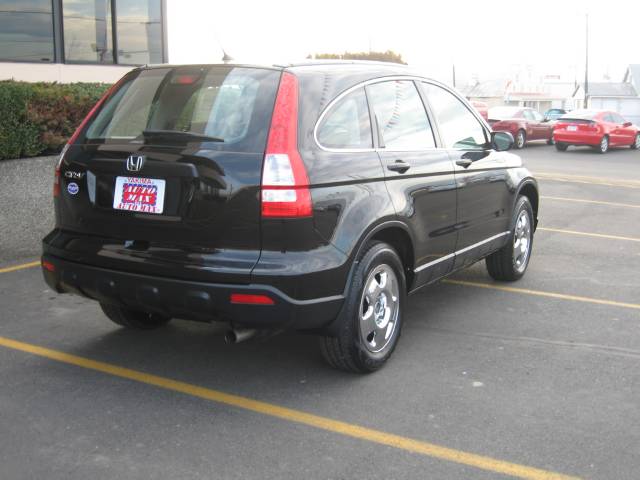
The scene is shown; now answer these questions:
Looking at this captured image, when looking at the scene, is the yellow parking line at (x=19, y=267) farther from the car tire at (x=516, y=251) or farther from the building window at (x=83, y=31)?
the building window at (x=83, y=31)

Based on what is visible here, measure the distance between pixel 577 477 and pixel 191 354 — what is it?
252cm

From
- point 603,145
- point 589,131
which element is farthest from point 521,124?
point 603,145

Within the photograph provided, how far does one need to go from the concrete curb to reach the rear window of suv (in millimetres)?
3422

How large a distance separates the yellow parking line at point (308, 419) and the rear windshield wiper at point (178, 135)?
1405 millimetres

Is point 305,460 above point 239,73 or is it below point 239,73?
below

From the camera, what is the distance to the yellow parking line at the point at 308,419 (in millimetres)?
3574

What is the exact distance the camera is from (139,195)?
4.30 metres

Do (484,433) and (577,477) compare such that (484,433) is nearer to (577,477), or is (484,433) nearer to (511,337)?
(577,477)

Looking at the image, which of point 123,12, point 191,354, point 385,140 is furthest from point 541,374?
point 123,12

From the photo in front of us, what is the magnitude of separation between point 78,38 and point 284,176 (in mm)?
10488

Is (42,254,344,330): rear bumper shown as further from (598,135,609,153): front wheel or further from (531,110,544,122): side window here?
(531,110,544,122): side window

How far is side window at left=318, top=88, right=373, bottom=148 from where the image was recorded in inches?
174

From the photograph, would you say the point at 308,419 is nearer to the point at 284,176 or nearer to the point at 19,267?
the point at 284,176

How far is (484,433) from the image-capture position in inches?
154
